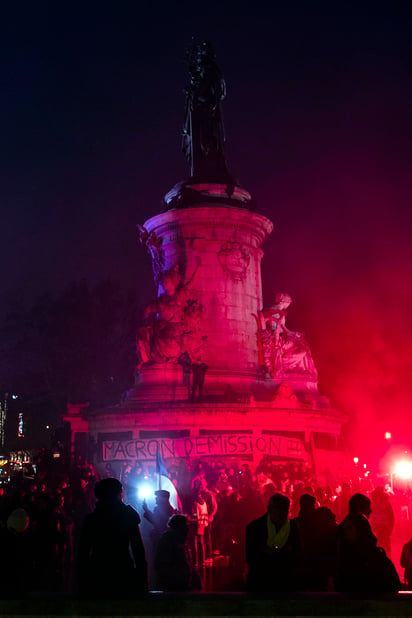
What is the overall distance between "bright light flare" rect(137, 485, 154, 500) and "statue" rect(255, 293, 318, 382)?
11996mm

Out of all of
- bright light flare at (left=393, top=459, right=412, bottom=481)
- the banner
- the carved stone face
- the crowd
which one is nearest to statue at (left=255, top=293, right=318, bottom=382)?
the carved stone face

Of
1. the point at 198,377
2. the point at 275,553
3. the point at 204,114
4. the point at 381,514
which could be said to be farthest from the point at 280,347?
the point at 275,553

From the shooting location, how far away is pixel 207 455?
26453mm

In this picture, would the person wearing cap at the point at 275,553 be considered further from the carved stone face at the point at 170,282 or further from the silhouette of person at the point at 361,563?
the carved stone face at the point at 170,282

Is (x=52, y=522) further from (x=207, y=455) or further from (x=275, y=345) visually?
(x=275, y=345)

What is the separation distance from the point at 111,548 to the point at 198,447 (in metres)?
19.8

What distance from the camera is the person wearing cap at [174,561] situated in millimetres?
8133

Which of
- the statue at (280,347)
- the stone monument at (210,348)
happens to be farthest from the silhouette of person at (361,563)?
the statue at (280,347)

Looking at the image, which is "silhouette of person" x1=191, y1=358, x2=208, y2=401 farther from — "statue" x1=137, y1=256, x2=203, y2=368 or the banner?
the banner

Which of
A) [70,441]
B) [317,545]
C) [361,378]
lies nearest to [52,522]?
[317,545]

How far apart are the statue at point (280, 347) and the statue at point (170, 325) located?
3209 mm

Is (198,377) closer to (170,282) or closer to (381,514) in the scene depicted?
(170,282)

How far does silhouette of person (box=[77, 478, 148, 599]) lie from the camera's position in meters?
6.71

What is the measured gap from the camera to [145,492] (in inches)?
780
